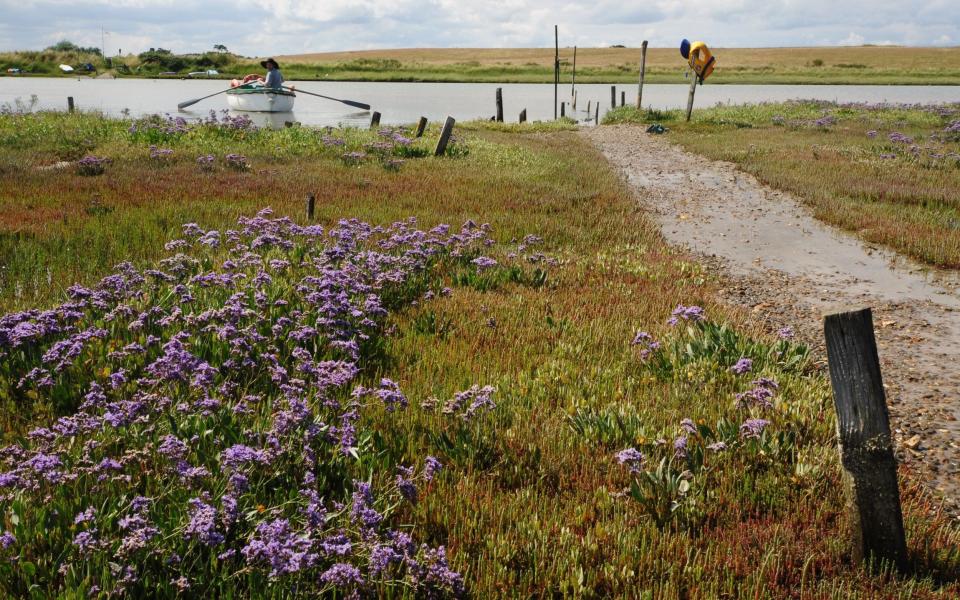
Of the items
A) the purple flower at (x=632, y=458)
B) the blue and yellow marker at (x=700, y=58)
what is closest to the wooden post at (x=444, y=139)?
the blue and yellow marker at (x=700, y=58)

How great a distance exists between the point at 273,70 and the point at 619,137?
2014 centimetres

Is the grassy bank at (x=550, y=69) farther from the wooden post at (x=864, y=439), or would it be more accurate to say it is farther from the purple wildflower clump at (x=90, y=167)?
the wooden post at (x=864, y=439)

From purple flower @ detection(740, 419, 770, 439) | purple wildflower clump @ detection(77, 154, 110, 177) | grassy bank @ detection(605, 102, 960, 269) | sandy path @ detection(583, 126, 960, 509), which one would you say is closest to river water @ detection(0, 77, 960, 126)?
grassy bank @ detection(605, 102, 960, 269)

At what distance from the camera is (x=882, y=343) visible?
7910 millimetres

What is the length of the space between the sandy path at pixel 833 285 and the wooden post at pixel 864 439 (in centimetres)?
140

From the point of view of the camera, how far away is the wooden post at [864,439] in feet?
12.2

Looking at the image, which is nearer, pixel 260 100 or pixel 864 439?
pixel 864 439

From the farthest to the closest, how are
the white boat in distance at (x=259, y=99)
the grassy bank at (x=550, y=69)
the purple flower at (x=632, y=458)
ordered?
the grassy bank at (x=550, y=69) < the white boat in distance at (x=259, y=99) < the purple flower at (x=632, y=458)

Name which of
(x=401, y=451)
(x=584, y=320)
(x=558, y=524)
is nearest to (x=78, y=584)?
(x=401, y=451)

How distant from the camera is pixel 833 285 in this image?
10.3 meters

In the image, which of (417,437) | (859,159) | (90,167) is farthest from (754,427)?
(859,159)

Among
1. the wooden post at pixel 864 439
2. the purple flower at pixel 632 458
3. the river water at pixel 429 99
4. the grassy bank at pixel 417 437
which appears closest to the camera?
the grassy bank at pixel 417 437

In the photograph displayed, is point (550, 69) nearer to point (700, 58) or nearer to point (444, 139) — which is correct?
point (700, 58)

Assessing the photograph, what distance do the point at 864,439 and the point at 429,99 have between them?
67899mm
